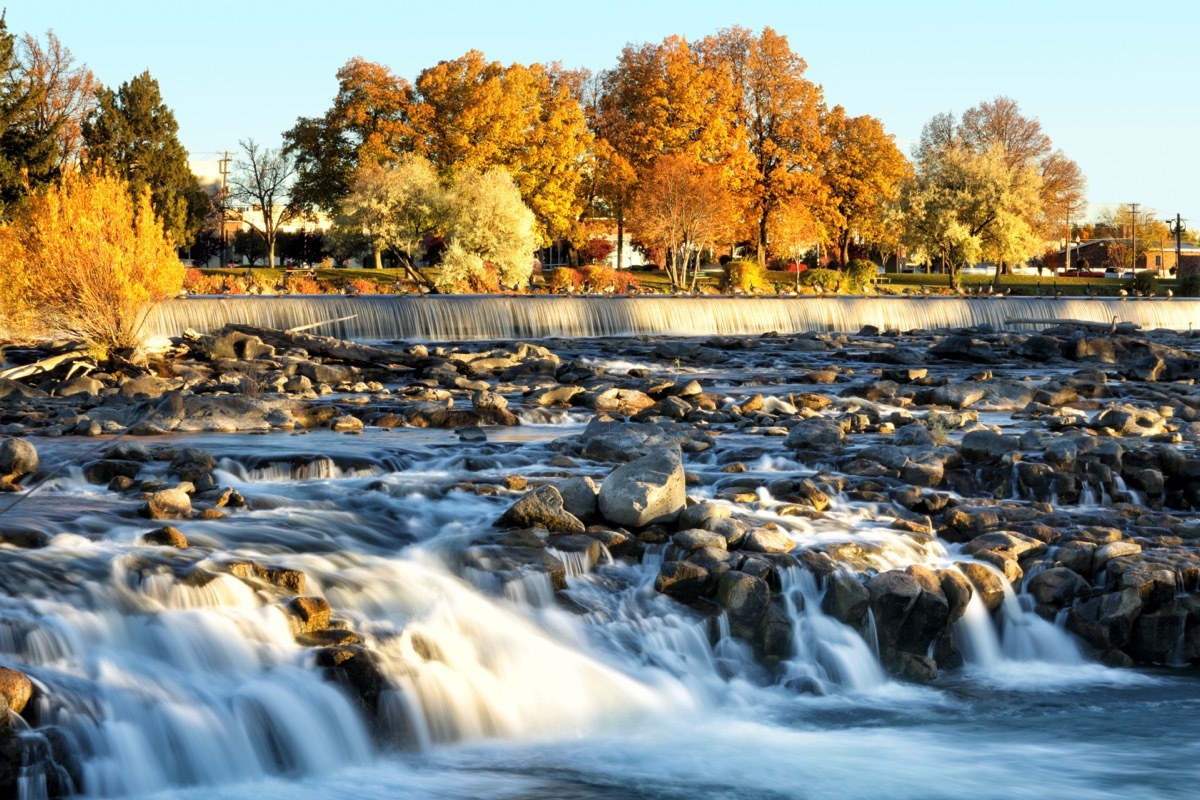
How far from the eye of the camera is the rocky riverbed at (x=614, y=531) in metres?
8.11

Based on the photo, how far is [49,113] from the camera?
2096 inches

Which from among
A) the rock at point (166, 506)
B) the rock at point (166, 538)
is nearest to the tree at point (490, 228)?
the rock at point (166, 506)

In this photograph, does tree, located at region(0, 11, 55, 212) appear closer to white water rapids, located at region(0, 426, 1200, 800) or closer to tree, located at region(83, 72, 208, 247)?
tree, located at region(83, 72, 208, 247)

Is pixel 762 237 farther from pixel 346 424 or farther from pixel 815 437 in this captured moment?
pixel 815 437

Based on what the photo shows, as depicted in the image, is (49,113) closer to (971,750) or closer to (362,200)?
(362,200)

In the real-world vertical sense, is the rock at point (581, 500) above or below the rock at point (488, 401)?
below

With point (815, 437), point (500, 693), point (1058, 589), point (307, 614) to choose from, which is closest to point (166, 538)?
point (307, 614)

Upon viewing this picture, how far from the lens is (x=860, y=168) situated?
2643 inches

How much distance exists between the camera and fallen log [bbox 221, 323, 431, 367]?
23875mm

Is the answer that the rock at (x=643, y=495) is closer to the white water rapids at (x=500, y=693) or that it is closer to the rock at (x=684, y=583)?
the white water rapids at (x=500, y=693)

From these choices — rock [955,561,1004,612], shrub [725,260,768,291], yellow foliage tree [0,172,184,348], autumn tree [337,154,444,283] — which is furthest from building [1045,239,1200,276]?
rock [955,561,1004,612]

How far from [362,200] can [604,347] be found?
18.7m

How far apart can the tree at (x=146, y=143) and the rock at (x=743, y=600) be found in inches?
1831

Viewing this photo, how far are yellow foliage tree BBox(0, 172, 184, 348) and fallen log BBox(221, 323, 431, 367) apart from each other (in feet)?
12.8
